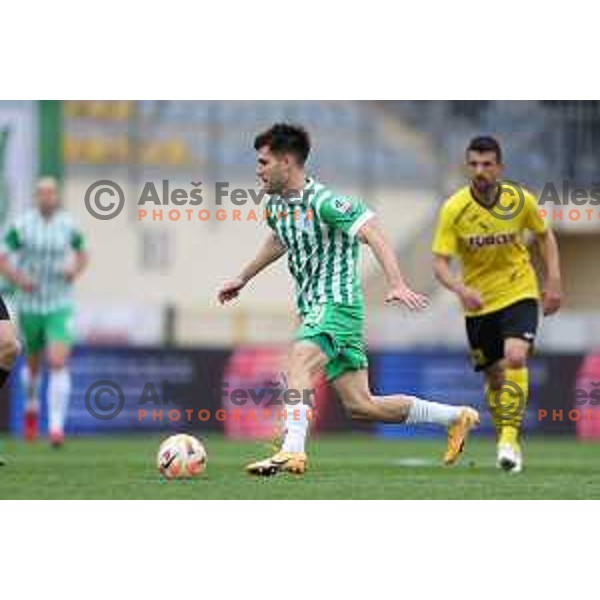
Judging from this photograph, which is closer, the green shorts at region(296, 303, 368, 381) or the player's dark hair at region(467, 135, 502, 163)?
the green shorts at region(296, 303, 368, 381)

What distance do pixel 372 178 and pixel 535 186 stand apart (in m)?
3.02

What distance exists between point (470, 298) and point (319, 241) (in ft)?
5.98

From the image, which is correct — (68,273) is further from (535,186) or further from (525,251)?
(535,186)

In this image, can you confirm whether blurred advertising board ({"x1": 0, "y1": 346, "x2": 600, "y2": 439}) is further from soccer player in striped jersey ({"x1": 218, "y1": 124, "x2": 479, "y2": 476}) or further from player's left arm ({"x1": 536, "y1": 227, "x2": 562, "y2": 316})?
soccer player in striped jersey ({"x1": 218, "y1": 124, "x2": 479, "y2": 476})

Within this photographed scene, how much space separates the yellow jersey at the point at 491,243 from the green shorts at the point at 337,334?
1751mm

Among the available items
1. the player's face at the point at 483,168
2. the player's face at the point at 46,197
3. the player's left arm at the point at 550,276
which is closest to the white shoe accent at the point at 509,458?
the player's left arm at the point at 550,276

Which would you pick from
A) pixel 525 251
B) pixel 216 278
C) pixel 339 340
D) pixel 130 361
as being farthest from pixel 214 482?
pixel 216 278

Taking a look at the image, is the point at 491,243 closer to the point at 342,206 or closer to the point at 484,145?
the point at 484,145

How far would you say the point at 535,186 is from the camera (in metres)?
28.8

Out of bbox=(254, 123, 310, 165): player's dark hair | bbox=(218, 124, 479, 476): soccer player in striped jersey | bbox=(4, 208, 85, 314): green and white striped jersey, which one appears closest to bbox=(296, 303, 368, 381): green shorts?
bbox=(218, 124, 479, 476): soccer player in striped jersey

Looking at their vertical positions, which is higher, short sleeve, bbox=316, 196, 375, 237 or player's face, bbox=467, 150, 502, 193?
player's face, bbox=467, 150, 502, 193

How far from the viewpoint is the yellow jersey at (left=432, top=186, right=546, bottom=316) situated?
36.6 feet

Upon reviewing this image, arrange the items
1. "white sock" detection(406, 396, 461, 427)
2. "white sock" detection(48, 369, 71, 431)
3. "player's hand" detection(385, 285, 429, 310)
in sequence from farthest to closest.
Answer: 1. "white sock" detection(48, 369, 71, 431)
2. "white sock" detection(406, 396, 461, 427)
3. "player's hand" detection(385, 285, 429, 310)

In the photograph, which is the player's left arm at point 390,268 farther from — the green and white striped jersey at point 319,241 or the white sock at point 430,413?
the white sock at point 430,413
